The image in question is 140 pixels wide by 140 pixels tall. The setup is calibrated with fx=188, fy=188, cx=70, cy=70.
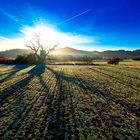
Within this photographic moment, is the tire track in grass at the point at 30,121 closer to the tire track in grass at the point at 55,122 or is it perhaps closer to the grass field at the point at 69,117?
the grass field at the point at 69,117

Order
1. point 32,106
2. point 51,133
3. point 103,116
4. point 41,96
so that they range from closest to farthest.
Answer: point 51,133
point 103,116
point 32,106
point 41,96

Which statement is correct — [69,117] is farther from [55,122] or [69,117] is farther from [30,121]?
[30,121]

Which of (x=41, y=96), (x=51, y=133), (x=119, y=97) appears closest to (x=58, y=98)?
(x=41, y=96)

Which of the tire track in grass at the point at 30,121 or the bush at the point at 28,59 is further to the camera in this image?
the bush at the point at 28,59

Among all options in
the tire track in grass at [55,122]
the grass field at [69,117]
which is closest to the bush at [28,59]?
the grass field at [69,117]

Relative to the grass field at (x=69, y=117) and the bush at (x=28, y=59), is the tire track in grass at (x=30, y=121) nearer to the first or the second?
the grass field at (x=69, y=117)

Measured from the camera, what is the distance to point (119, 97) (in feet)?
42.0

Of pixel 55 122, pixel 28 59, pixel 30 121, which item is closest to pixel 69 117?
pixel 55 122

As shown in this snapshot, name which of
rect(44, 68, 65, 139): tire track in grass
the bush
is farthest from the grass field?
the bush

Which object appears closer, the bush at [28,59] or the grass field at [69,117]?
the grass field at [69,117]

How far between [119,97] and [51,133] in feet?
23.3

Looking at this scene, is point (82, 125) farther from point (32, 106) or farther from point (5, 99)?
point (5, 99)

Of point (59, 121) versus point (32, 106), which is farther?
point (32, 106)

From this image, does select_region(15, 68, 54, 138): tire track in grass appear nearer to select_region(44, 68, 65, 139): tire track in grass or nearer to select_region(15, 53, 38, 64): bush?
select_region(44, 68, 65, 139): tire track in grass
